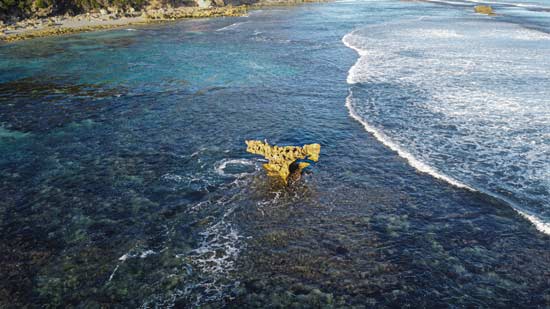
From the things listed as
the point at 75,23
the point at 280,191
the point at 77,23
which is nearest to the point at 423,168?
the point at 280,191

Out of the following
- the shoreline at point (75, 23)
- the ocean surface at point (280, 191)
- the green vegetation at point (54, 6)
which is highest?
the green vegetation at point (54, 6)

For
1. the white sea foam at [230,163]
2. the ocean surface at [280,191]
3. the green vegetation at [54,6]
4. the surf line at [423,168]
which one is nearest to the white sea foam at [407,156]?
the surf line at [423,168]

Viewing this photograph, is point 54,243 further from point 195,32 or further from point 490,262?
point 195,32

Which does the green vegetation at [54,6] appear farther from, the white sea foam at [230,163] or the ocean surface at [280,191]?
the white sea foam at [230,163]

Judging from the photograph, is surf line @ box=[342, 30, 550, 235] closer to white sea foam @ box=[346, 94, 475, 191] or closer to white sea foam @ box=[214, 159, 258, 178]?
white sea foam @ box=[346, 94, 475, 191]

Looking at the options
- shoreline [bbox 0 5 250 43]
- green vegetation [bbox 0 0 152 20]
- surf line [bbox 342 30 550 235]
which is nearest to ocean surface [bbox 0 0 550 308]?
surf line [bbox 342 30 550 235]

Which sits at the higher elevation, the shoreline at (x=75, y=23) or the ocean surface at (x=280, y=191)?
the shoreline at (x=75, y=23)

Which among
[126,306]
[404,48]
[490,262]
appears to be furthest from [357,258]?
[404,48]
